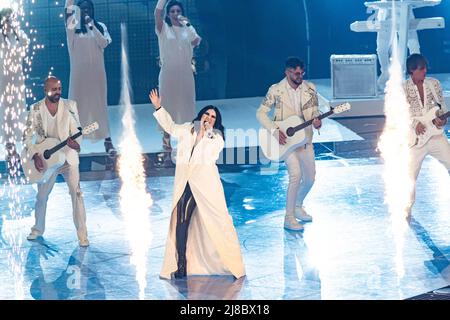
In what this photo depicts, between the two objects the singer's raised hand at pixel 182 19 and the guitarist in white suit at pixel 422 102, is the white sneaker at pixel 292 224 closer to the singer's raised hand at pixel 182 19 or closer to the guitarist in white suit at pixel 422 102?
the guitarist in white suit at pixel 422 102

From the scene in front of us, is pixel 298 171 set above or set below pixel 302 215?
above

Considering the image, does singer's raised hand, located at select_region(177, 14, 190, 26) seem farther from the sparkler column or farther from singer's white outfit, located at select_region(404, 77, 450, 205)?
singer's white outfit, located at select_region(404, 77, 450, 205)

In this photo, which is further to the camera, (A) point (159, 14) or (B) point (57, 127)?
(A) point (159, 14)

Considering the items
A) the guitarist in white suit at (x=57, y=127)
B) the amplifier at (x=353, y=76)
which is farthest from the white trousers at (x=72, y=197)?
the amplifier at (x=353, y=76)

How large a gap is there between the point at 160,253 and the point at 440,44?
12833 millimetres

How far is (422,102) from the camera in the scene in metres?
10.8

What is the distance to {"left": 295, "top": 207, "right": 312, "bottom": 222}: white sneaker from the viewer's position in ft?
38.0

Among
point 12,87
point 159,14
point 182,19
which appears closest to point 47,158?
point 12,87

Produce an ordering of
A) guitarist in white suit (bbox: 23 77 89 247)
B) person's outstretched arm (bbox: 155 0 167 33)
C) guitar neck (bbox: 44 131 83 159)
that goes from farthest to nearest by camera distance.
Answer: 1. person's outstretched arm (bbox: 155 0 167 33)
2. guitarist in white suit (bbox: 23 77 89 247)
3. guitar neck (bbox: 44 131 83 159)

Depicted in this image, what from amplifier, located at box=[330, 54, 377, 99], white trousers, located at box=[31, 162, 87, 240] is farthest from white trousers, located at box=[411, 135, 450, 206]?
amplifier, located at box=[330, 54, 377, 99]

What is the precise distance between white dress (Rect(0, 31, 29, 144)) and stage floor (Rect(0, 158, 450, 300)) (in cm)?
131

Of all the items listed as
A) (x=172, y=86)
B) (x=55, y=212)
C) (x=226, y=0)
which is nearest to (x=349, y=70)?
(x=226, y=0)

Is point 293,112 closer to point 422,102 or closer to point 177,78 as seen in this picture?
point 422,102

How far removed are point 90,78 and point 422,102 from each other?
19.3 ft
